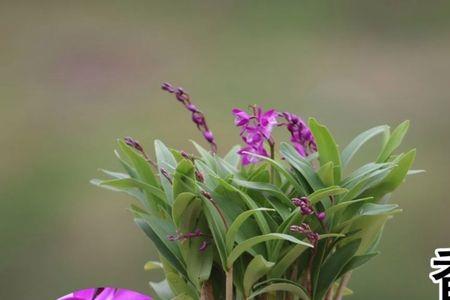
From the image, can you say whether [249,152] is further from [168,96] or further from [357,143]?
[168,96]

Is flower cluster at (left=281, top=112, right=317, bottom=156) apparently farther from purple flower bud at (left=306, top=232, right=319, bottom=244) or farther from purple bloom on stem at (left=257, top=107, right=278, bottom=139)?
purple flower bud at (left=306, top=232, right=319, bottom=244)

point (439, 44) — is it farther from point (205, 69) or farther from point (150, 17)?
point (150, 17)

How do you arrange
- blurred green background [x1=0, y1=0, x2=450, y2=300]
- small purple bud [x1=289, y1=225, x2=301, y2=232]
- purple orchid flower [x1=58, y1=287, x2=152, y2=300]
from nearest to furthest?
small purple bud [x1=289, y1=225, x2=301, y2=232] < purple orchid flower [x1=58, y1=287, x2=152, y2=300] < blurred green background [x1=0, y1=0, x2=450, y2=300]

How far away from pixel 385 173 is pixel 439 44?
191 cm

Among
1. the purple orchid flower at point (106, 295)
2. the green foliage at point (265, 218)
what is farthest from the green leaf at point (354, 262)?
the purple orchid flower at point (106, 295)

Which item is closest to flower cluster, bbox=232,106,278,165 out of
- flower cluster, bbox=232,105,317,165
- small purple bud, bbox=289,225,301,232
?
flower cluster, bbox=232,105,317,165

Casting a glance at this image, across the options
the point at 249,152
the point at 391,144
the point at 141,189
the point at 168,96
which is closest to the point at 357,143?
the point at 391,144

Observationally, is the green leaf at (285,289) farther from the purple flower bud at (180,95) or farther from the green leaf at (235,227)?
the purple flower bud at (180,95)

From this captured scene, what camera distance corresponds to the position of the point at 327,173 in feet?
2.42

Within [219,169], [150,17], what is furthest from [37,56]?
[219,169]

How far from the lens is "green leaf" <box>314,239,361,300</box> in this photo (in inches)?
29.5

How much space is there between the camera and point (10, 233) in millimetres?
2199

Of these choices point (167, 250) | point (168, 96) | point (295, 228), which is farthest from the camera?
point (168, 96)

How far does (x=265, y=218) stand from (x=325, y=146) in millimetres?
98
